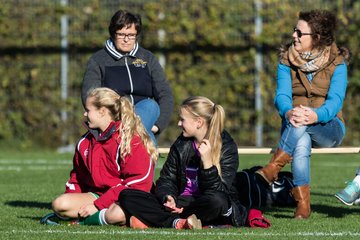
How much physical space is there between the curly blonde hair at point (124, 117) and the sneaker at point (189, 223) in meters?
0.54

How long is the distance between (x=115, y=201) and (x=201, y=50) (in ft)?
32.7

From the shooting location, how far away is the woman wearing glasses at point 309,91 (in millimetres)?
8273

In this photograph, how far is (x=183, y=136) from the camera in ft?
25.5

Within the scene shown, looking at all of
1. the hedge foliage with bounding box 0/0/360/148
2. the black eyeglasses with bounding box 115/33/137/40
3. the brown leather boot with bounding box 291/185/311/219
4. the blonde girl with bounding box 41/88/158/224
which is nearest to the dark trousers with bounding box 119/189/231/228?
the blonde girl with bounding box 41/88/158/224

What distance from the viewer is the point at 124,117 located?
7.70 m

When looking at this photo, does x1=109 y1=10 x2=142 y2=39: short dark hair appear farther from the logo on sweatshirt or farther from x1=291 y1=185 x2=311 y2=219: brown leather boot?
x1=291 y1=185 x2=311 y2=219: brown leather boot

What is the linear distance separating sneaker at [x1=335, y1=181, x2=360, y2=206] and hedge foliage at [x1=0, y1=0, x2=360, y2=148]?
880 cm

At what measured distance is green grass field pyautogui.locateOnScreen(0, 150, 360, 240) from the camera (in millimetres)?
6914

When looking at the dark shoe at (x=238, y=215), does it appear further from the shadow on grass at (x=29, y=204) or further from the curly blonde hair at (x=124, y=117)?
the shadow on grass at (x=29, y=204)

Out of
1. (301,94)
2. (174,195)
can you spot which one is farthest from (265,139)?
(174,195)

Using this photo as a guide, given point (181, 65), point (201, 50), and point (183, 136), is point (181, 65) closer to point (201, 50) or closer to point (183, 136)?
point (201, 50)

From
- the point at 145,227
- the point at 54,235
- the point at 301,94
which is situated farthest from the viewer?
the point at 301,94

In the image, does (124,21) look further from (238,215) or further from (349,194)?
(349,194)

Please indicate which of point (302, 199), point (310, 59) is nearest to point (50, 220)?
point (302, 199)
